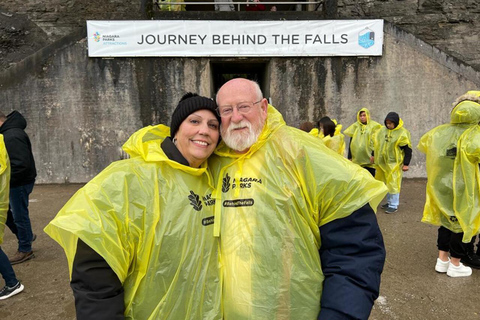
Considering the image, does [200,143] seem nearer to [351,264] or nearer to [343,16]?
[351,264]

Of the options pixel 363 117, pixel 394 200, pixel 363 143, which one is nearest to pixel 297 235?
pixel 394 200

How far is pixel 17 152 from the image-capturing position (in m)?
4.32

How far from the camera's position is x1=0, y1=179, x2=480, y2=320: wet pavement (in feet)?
11.1

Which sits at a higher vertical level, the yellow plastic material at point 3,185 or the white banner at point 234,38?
the white banner at point 234,38

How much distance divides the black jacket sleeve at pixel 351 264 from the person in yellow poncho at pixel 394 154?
17.7ft

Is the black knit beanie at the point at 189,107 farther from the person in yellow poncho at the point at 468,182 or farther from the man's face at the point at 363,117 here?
the man's face at the point at 363,117

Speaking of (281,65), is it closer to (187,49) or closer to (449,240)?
(187,49)

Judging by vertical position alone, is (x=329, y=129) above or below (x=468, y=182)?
above

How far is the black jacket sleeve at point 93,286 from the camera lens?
4.47ft

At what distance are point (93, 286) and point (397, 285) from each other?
3571 millimetres

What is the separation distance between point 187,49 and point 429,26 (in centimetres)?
951

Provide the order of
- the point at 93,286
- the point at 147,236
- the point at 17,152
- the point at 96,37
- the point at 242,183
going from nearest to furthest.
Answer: the point at 93,286, the point at 147,236, the point at 242,183, the point at 17,152, the point at 96,37

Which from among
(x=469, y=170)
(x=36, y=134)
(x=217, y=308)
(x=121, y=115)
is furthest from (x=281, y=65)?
(x=217, y=308)

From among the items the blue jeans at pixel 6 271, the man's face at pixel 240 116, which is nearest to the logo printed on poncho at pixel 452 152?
the man's face at pixel 240 116
